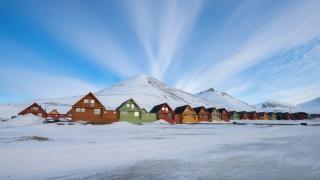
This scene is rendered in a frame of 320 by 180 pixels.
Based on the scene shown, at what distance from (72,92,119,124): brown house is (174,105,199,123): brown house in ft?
80.7

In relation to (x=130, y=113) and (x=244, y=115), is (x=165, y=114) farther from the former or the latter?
(x=244, y=115)

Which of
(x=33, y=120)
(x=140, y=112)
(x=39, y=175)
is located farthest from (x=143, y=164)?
(x=140, y=112)

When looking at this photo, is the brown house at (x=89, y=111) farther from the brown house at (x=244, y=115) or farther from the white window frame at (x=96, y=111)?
the brown house at (x=244, y=115)

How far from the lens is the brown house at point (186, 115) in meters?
70.9

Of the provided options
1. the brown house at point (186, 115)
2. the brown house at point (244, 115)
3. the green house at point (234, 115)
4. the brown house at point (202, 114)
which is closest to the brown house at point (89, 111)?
the brown house at point (186, 115)

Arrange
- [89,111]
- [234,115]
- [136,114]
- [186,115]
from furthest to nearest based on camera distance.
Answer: [234,115], [186,115], [136,114], [89,111]

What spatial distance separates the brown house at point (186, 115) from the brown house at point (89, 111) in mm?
24588

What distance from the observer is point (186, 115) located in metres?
71.9

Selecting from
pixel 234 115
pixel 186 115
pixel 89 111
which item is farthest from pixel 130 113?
pixel 234 115

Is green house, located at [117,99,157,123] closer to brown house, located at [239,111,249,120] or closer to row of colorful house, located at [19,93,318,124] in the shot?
row of colorful house, located at [19,93,318,124]

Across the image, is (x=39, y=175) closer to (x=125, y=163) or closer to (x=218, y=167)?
(x=125, y=163)

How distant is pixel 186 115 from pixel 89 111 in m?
31.6

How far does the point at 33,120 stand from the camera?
42656 millimetres

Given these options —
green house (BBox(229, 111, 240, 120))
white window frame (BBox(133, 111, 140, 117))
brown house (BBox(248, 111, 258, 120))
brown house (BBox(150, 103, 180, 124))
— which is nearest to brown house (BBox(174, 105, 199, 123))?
brown house (BBox(150, 103, 180, 124))
